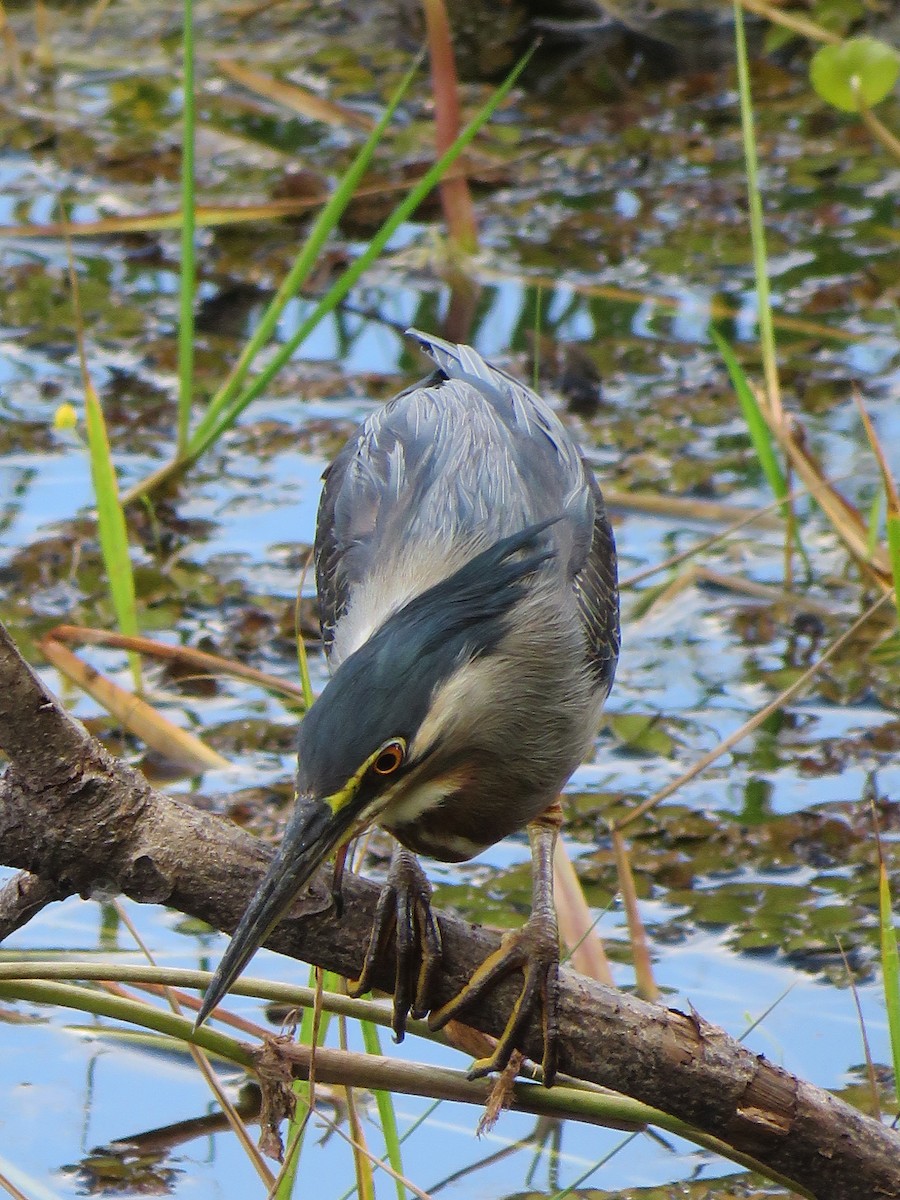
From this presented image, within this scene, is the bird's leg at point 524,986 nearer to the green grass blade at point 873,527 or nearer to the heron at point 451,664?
the heron at point 451,664

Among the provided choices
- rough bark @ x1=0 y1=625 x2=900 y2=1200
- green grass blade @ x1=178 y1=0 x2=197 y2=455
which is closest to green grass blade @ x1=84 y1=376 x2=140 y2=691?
green grass blade @ x1=178 y1=0 x2=197 y2=455

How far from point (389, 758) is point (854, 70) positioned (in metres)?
3.29

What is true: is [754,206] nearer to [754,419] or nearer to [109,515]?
[754,419]

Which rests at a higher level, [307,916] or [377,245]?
[377,245]

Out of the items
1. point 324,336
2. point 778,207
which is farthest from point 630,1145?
point 778,207

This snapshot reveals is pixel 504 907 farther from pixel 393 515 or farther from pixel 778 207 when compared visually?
pixel 778 207

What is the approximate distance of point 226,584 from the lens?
212 inches

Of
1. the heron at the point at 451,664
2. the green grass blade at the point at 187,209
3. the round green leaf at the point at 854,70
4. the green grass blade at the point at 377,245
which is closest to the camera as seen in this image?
the heron at the point at 451,664

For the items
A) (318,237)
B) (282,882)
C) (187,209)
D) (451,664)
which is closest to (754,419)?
(318,237)

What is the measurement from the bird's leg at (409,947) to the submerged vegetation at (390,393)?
0.48 ft

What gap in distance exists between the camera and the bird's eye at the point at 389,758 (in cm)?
261

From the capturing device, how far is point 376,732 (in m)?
2.59

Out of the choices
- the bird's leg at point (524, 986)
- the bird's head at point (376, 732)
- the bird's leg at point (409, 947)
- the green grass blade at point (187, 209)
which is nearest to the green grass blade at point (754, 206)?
the green grass blade at point (187, 209)

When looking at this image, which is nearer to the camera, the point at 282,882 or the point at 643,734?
the point at 282,882
